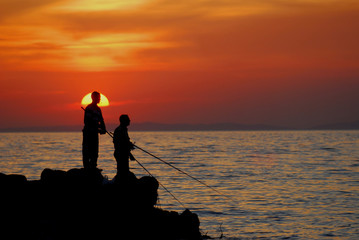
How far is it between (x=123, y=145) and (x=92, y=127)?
41.3 inches

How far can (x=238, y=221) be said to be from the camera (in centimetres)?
2012

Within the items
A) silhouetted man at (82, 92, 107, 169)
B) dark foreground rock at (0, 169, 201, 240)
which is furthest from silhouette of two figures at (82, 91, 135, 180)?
dark foreground rock at (0, 169, 201, 240)

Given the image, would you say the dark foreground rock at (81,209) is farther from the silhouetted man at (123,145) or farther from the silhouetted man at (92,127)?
the silhouetted man at (92,127)

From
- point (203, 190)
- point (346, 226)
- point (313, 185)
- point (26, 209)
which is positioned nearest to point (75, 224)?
point (26, 209)

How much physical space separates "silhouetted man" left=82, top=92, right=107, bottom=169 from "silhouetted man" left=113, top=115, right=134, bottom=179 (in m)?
0.55

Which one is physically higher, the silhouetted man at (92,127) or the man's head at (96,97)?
the man's head at (96,97)

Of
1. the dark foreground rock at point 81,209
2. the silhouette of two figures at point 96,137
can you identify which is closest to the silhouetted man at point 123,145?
the silhouette of two figures at point 96,137

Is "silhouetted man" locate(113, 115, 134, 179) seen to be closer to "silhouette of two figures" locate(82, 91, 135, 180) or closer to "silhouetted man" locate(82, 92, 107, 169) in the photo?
"silhouette of two figures" locate(82, 91, 135, 180)

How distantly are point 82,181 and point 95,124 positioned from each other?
5.24 feet

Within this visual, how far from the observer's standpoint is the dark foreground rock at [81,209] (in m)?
12.9

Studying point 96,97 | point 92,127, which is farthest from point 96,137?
point 96,97

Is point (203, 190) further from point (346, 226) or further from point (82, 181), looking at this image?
point (82, 181)

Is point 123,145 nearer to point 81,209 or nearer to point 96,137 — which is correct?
point 96,137

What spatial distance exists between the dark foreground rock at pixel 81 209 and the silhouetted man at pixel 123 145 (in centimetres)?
32
